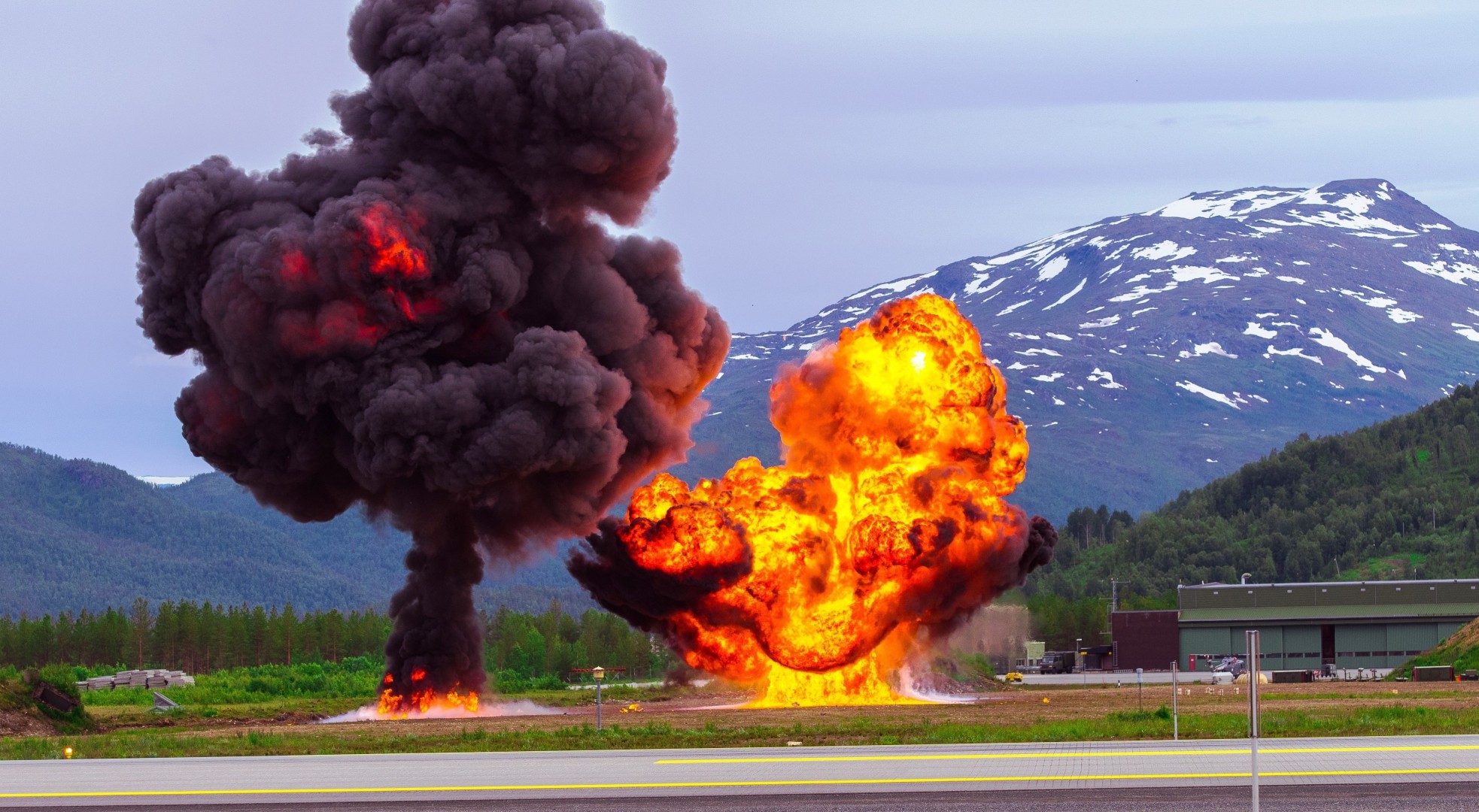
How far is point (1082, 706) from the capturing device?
75.2 metres

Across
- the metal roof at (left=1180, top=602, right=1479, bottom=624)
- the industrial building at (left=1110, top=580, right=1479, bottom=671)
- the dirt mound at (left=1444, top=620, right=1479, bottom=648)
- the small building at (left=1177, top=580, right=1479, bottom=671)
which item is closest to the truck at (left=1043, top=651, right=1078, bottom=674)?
the industrial building at (left=1110, top=580, right=1479, bottom=671)

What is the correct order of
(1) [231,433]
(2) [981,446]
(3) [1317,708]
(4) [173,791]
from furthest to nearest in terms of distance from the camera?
(2) [981,446], (1) [231,433], (3) [1317,708], (4) [173,791]

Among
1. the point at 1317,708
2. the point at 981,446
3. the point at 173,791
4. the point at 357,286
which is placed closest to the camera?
the point at 173,791

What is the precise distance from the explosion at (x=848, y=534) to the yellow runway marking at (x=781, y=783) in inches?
1547

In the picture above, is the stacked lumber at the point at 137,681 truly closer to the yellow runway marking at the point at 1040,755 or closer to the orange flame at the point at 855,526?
the orange flame at the point at 855,526

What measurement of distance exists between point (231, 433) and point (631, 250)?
20.3m

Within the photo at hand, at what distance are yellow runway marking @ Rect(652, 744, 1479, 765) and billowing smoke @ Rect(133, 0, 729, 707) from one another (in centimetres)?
2946

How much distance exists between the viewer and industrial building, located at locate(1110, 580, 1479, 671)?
158000 millimetres

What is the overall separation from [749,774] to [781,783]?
2546 millimetres

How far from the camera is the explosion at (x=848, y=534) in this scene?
7900cm

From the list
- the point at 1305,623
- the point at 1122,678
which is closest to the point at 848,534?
the point at 1122,678

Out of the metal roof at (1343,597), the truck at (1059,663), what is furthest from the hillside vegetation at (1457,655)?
the truck at (1059,663)

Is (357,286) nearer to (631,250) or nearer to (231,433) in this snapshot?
(231,433)

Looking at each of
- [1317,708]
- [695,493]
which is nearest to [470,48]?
[695,493]
